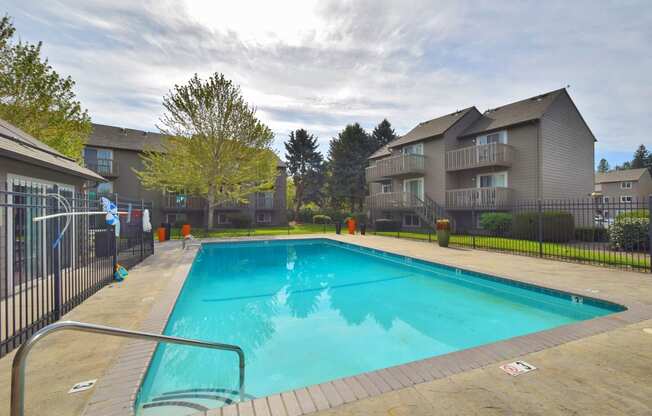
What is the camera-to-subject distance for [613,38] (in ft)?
35.7

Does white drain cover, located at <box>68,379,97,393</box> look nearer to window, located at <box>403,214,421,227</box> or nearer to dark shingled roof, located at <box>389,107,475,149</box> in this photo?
dark shingled roof, located at <box>389,107,475,149</box>

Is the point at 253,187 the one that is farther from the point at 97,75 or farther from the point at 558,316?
the point at 558,316

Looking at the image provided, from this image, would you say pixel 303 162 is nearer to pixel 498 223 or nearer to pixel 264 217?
pixel 264 217

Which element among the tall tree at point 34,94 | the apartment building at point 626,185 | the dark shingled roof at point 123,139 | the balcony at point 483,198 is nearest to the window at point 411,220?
the balcony at point 483,198

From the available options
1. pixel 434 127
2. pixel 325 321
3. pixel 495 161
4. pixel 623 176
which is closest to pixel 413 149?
pixel 434 127

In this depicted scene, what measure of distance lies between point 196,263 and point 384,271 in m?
7.76

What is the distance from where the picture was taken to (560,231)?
1561 cm

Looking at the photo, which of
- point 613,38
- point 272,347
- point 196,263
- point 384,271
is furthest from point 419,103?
point 272,347

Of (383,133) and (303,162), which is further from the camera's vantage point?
(303,162)

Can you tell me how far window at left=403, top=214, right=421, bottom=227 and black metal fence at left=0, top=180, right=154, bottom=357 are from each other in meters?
19.6

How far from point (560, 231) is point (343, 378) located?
17.5m

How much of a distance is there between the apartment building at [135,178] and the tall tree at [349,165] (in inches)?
477

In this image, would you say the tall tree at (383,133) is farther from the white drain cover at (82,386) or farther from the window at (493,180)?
the white drain cover at (82,386)

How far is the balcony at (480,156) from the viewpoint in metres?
18.5
